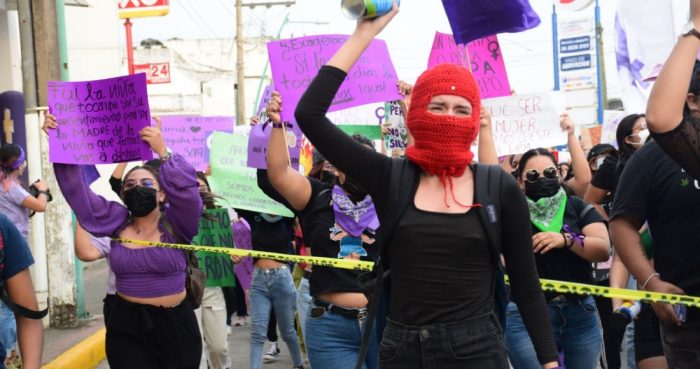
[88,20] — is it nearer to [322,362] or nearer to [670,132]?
[322,362]

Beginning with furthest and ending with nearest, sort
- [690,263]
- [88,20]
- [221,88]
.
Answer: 1. [221,88]
2. [88,20]
3. [690,263]

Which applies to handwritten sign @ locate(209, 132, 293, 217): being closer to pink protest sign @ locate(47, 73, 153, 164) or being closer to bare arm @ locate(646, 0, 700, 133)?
pink protest sign @ locate(47, 73, 153, 164)

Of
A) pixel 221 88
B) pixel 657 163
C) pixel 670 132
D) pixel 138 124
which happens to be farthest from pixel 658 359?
pixel 221 88

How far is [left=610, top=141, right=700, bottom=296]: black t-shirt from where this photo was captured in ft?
11.8

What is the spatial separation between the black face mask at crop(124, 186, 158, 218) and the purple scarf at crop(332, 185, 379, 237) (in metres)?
1.08

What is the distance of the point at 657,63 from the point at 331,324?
8.60 ft

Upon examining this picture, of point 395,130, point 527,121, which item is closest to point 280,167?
point 527,121

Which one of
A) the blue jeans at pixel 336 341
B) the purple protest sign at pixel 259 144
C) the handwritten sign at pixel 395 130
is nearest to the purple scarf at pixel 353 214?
the blue jeans at pixel 336 341

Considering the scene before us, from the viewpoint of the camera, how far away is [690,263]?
361 centimetres

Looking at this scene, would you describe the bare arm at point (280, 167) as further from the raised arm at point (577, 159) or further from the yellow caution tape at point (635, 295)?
the raised arm at point (577, 159)

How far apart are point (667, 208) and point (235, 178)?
4.98 m

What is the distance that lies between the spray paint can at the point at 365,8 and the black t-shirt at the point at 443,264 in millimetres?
713

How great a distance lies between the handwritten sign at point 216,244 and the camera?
296 inches

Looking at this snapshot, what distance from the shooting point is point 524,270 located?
331 cm
